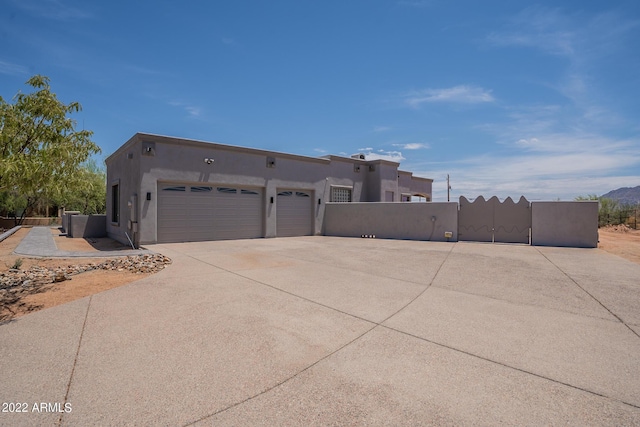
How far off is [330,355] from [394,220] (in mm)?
14455

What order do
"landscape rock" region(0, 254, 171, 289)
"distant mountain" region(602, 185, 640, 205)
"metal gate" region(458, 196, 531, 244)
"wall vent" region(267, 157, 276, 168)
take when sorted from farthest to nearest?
"distant mountain" region(602, 185, 640, 205) < "wall vent" region(267, 157, 276, 168) < "metal gate" region(458, 196, 531, 244) < "landscape rock" region(0, 254, 171, 289)

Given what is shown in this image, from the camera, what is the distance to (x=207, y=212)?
1490 cm

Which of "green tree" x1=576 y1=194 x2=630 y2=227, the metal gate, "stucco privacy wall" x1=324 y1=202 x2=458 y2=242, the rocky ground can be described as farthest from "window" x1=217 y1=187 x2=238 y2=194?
"green tree" x1=576 y1=194 x2=630 y2=227

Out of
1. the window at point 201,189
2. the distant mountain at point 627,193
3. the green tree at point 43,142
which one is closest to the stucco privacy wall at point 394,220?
the window at point 201,189

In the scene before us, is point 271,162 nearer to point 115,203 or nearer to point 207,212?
point 207,212

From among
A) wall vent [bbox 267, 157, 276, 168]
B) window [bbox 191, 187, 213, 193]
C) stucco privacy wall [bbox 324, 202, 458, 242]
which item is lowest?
stucco privacy wall [bbox 324, 202, 458, 242]

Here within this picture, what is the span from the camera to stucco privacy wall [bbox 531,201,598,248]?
1391 centimetres

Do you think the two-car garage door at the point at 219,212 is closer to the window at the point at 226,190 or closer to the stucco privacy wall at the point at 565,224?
the window at the point at 226,190

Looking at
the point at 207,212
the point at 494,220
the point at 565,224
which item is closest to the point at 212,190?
the point at 207,212

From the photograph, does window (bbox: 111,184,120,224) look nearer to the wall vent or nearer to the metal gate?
the wall vent

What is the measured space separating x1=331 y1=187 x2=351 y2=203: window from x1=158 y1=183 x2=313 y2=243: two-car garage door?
8.73ft

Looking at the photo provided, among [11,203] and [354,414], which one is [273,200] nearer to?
[354,414]

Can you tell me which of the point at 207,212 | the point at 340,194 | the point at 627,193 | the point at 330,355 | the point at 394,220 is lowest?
the point at 330,355

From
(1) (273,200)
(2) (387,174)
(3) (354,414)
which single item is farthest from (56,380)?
(2) (387,174)
